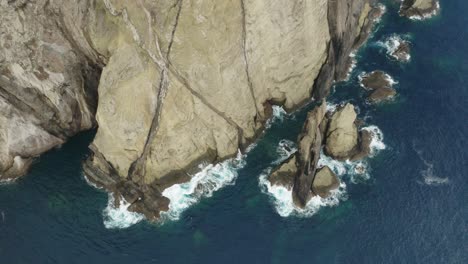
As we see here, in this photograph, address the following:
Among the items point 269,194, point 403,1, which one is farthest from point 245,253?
point 403,1

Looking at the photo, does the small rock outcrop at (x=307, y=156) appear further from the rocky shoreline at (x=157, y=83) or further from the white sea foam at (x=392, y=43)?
the white sea foam at (x=392, y=43)

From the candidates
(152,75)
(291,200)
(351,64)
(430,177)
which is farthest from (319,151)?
(152,75)

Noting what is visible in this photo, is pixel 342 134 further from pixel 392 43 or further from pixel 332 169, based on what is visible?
pixel 392 43

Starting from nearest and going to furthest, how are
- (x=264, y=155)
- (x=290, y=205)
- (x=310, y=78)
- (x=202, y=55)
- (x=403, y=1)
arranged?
(x=202, y=55) < (x=290, y=205) < (x=264, y=155) < (x=310, y=78) < (x=403, y=1)

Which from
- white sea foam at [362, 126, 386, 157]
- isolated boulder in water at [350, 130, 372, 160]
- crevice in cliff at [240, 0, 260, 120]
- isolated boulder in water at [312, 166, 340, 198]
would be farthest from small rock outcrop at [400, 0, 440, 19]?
isolated boulder in water at [312, 166, 340, 198]

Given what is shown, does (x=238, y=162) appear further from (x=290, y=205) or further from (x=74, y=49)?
(x=74, y=49)

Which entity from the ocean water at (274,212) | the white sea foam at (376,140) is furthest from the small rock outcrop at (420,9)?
the white sea foam at (376,140)

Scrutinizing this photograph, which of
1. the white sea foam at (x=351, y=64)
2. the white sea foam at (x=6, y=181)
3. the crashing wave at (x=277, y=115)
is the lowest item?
the white sea foam at (x=6, y=181)
